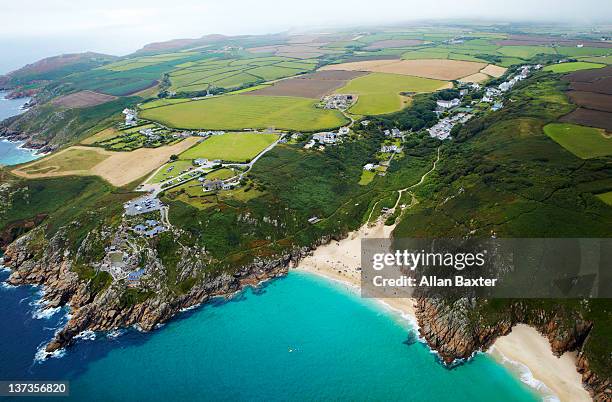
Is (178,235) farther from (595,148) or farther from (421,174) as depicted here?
(595,148)

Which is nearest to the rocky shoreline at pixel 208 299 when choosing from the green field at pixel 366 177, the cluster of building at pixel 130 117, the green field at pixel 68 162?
the green field at pixel 366 177

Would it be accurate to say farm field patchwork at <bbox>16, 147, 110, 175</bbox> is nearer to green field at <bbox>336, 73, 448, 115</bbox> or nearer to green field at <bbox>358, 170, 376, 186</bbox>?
green field at <bbox>358, 170, 376, 186</bbox>

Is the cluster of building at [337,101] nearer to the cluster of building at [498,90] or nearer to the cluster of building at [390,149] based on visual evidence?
the cluster of building at [390,149]

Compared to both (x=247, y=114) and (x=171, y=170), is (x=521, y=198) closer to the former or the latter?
(x=171, y=170)

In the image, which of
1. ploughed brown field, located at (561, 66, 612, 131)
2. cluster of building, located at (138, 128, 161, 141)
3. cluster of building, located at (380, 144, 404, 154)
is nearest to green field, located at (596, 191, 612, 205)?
ploughed brown field, located at (561, 66, 612, 131)

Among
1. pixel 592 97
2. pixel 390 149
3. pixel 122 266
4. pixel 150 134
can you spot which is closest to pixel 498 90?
pixel 592 97
